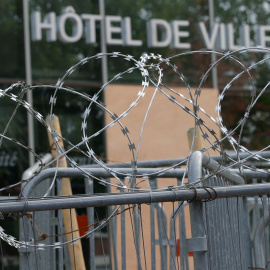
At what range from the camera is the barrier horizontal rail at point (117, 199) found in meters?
2.86

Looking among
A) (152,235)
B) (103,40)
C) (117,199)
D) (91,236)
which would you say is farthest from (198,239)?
(103,40)

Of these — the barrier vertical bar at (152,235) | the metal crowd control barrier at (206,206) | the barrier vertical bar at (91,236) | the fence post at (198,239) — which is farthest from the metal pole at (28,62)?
the fence post at (198,239)

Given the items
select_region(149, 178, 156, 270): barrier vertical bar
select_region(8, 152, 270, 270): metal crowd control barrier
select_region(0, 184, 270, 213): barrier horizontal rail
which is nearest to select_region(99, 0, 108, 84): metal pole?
select_region(149, 178, 156, 270): barrier vertical bar

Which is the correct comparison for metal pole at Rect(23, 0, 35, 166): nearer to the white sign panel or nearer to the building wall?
the white sign panel

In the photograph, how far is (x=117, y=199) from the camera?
9.72ft

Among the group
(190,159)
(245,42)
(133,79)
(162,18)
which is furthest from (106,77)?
(190,159)

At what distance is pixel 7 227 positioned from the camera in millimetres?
9406

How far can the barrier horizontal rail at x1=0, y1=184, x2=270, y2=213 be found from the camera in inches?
113

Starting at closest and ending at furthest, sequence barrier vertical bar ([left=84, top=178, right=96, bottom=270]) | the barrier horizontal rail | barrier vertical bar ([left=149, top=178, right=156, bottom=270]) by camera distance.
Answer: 1. the barrier horizontal rail
2. barrier vertical bar ([left=84, top=178, right=96, bottom=270])
3. barrier vertical bar ([left=149, top=178, right=156, bottom=270])

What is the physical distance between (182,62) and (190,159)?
25.9 feet

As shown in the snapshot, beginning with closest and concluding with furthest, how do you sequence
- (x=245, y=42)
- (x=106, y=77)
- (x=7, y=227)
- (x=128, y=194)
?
(x=128, y=194) → (x=7, y=227) → (x=106, y=77) → (x=245, y=42)

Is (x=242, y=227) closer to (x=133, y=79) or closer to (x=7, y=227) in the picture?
(x=7, y=227)

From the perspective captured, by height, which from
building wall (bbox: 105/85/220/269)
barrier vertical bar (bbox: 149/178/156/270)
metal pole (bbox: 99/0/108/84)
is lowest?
barrier vertical bar (bbox: 149/178/156/270)

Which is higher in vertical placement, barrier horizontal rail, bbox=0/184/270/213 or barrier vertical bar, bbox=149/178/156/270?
barrier horizontal rail, bbox=0/184/270/213
